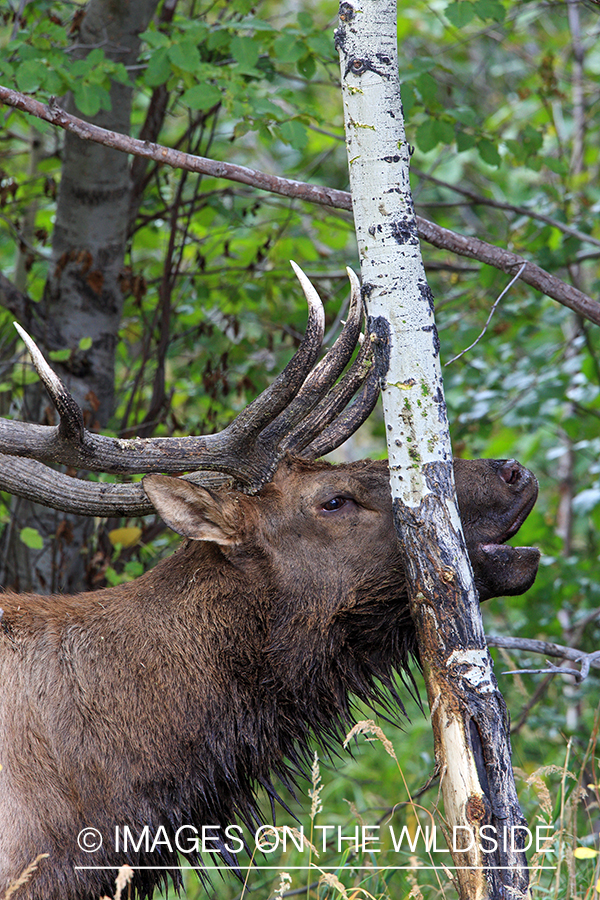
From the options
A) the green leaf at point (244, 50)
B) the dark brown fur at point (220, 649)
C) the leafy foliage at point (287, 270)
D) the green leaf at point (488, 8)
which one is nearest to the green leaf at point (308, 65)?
the leafy foliage at point (287, 270)

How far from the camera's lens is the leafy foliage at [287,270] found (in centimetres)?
342

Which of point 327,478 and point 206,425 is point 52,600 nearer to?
point 327,478

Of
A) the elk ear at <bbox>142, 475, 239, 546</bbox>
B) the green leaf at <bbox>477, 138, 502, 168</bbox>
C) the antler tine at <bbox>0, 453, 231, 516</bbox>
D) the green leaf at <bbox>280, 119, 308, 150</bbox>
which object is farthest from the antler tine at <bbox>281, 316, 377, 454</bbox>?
the green leaf at <bbox>477, 138, 502, 168</bbox>

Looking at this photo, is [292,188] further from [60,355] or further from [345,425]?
[60,355]

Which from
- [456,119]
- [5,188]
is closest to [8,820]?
[5,188]

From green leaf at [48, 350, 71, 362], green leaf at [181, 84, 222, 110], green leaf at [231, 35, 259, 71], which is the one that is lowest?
green leaf at [48, 350, 71, 362]

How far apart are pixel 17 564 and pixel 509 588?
2.57 meters

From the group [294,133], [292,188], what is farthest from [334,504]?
[294,133]

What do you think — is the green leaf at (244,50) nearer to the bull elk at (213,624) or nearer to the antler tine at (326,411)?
the bull elk at (213,624)

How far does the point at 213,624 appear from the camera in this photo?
8.84 feet

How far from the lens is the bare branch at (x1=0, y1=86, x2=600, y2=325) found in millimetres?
2875

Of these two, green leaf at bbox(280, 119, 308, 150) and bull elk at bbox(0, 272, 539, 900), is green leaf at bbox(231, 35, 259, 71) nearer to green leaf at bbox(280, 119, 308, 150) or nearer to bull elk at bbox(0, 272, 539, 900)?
green leaf at bbox(280, 119, 308, 150)

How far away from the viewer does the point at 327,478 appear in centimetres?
284

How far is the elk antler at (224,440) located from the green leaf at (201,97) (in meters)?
0.95
